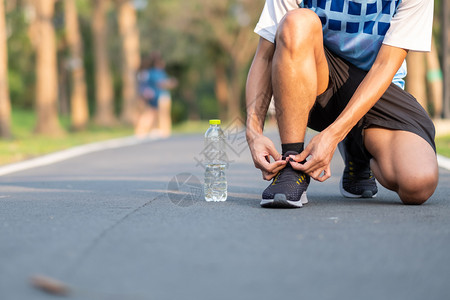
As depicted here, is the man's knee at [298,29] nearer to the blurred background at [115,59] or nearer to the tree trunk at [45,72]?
the blurred background at [115,59]

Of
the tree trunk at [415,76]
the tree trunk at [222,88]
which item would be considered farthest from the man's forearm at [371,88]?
the tree trunk at [222,88]

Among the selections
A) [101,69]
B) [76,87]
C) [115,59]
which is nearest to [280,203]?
[76,87]

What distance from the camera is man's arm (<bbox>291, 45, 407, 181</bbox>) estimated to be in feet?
14.9

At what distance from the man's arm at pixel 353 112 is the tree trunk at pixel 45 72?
15896 millimetres

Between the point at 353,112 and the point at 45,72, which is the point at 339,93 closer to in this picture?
the point at 353,112

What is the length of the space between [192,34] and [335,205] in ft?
129

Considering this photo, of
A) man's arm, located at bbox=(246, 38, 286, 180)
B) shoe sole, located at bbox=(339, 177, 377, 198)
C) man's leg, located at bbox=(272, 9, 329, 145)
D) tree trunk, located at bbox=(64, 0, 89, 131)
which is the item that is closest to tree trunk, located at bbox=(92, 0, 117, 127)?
tree trunk, located at bbox=(64, 0, 89, 131)

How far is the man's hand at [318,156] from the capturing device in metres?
4.51

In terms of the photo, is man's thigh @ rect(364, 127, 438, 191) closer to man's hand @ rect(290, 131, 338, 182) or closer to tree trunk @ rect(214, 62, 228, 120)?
man's hand @ rect(290, 131, 338, 182)

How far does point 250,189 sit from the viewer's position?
6223 millimetres

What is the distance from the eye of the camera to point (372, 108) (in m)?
5.02

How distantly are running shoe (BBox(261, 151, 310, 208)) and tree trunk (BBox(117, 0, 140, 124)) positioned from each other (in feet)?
86.7

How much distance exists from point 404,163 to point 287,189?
763 mm

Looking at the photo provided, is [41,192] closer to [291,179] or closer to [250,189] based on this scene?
[250,189]
